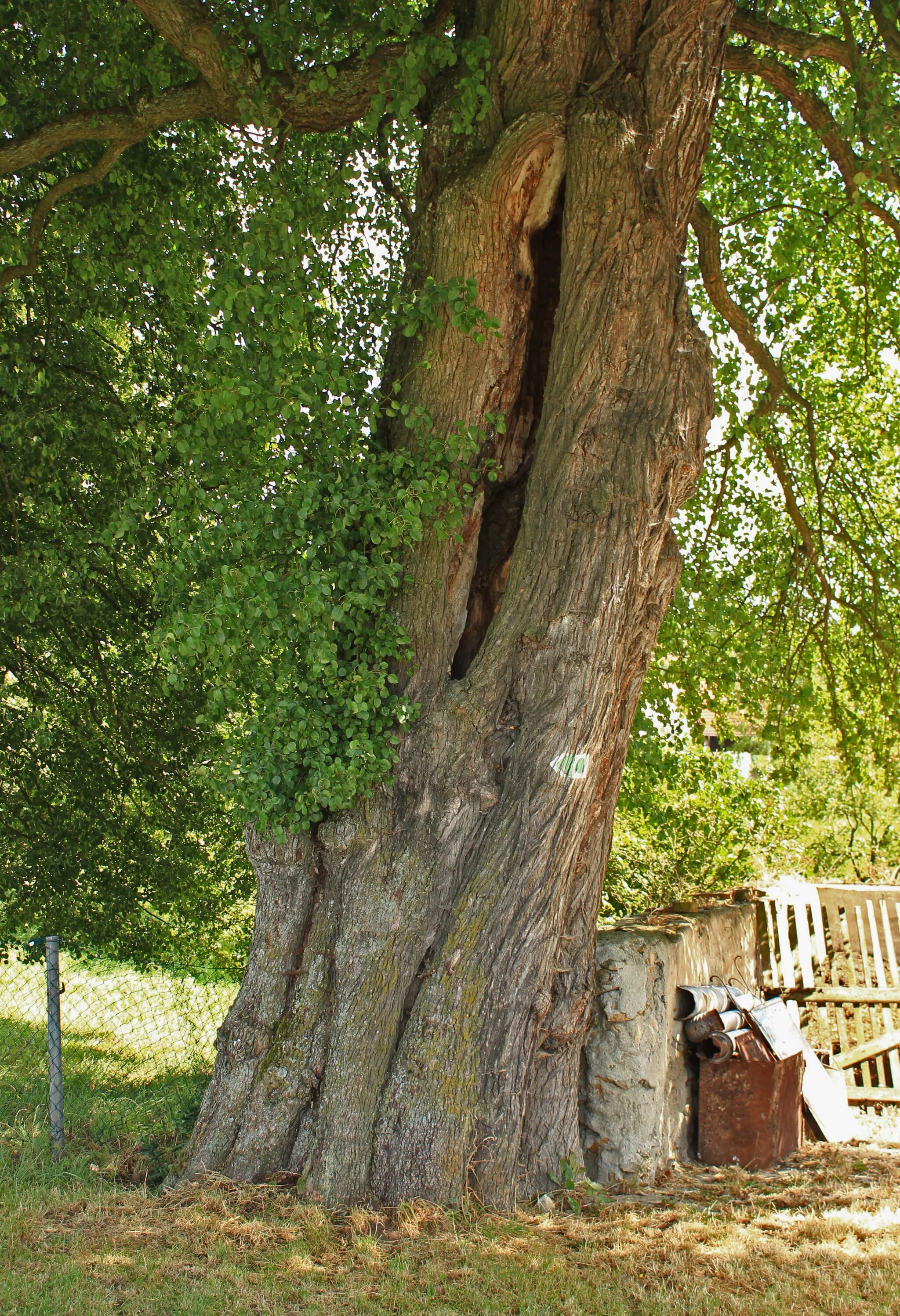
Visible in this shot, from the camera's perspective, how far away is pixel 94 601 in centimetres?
769

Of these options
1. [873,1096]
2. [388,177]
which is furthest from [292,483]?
[873,1096]

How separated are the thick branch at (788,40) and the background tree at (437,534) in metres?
0.37

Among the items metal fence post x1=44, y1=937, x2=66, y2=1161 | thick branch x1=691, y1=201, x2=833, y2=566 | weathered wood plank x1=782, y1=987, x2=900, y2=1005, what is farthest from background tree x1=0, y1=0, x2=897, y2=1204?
weathered wood plank x1=782, y1=987, x2=900, y2=1005

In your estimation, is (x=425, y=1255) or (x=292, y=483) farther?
(x=292, y=483)

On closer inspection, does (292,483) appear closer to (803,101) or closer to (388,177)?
(388,177)

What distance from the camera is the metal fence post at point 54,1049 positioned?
5.24m

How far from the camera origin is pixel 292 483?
15.8ft

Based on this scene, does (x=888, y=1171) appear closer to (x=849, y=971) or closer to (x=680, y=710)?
(x=849, y=971)

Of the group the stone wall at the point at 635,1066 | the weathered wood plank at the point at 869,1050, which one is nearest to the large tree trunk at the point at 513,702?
the stone wall at the point at 635,1066

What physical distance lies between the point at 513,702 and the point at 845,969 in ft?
16.8

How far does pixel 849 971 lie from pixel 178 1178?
583 centimetres

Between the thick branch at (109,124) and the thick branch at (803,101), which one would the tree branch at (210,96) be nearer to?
the thick branch at (109,124)

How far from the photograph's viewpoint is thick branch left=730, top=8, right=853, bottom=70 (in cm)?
645

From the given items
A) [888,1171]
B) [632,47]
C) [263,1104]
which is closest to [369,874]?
[263,1104]
